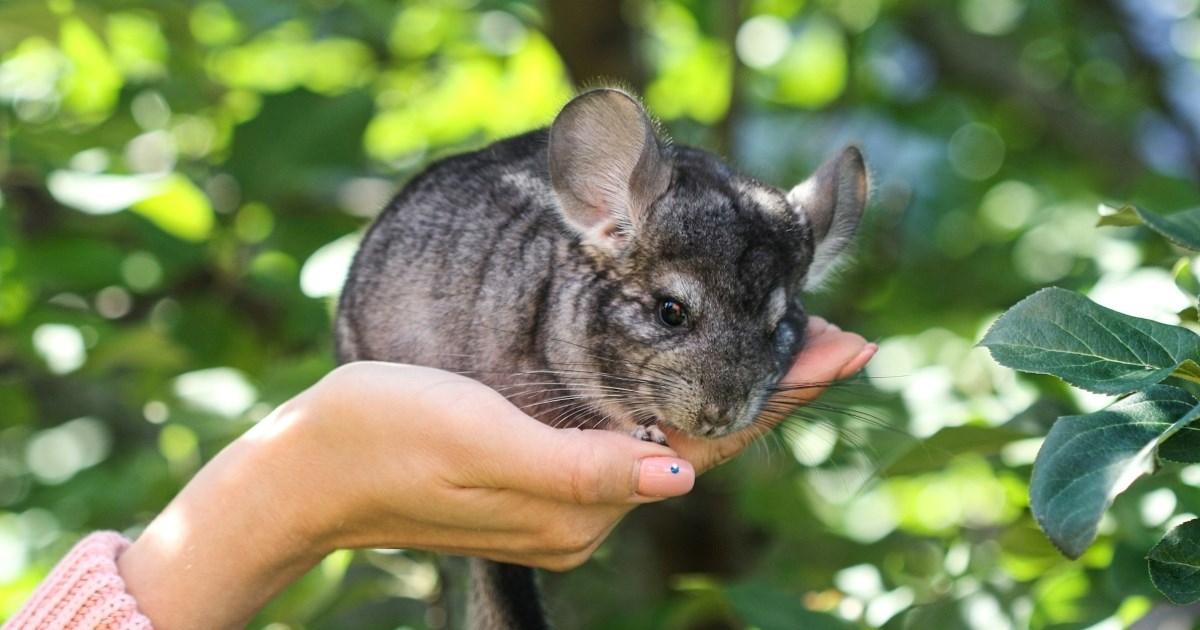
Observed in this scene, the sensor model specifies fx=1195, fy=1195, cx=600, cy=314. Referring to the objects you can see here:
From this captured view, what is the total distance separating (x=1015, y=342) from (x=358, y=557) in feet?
5.60

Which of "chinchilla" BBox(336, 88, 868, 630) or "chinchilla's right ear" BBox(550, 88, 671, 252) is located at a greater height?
"chinchilla's right ear" BBox(550, 88, 671, 252)

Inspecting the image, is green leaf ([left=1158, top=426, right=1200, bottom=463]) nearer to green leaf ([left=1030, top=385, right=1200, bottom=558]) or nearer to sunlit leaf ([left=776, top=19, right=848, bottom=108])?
green leaf ([left=1030, top=385, right=1200, bottom=558])

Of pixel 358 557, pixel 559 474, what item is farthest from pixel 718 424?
pixel 358 557

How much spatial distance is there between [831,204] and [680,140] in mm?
908

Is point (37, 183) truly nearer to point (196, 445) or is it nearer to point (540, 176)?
point (196, 445)

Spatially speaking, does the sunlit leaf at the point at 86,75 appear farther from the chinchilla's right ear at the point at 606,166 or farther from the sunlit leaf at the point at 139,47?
the chinchilla's right ear at the point at 606,166

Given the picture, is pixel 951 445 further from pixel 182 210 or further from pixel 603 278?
pixel 182 210

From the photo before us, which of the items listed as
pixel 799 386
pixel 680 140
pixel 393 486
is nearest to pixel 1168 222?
pixel 799 386

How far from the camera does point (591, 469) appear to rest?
5.57 feet

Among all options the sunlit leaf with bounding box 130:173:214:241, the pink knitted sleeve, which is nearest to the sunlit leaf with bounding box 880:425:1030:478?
the pink knitted sleeve

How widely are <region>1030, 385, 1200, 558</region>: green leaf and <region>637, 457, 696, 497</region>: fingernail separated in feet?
1.93

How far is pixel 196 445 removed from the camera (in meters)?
2.72

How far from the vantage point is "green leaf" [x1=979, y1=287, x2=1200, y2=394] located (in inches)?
53.1

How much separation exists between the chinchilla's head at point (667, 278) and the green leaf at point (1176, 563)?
0.74 metres
